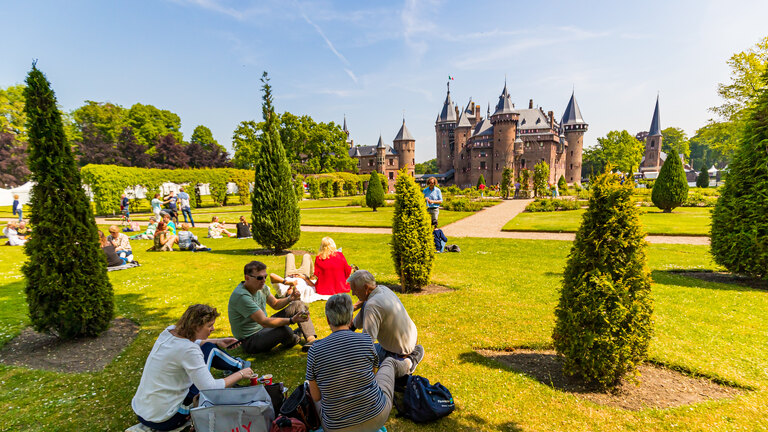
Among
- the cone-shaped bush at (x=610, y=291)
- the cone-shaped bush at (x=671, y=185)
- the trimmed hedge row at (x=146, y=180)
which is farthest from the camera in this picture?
the trimmed hedge row at (x=146, y=180)

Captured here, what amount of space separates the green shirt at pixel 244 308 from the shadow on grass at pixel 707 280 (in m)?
8.91

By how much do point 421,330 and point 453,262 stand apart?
496cm

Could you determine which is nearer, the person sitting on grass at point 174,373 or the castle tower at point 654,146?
the person sitting on grass at point 174,373

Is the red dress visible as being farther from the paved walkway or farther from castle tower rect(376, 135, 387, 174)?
castle tower rect(376, 135, 387, 174)

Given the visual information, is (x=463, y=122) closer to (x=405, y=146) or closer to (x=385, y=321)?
(x=405, y=146)

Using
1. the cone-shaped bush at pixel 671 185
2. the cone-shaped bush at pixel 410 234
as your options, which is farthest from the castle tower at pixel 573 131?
the cone-shaped bush at pixel 410 234

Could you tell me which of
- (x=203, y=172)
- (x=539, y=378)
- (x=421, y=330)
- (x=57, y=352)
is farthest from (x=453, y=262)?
(x=203, y=172)

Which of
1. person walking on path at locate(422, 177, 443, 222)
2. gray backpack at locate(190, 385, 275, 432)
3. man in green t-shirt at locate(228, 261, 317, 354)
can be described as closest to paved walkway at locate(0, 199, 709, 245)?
person walking on path at locate(422, 177, 443, 222)

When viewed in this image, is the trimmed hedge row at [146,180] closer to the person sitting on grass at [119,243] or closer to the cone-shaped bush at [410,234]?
the person sitting on grass at [119,243]

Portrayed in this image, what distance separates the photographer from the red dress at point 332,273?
6330 millimetres

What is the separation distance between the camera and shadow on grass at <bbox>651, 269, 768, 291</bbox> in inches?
291

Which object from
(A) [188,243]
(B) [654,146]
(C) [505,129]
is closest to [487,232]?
(A) [188,243]

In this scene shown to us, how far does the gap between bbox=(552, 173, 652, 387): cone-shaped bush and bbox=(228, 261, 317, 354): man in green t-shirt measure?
3.55 metres

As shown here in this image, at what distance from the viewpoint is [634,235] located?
3580mm
